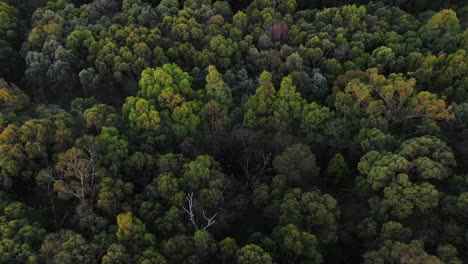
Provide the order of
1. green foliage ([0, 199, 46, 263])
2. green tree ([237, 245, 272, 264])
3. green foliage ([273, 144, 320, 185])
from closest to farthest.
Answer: green tree ([237, 245, 272, 264])
green foliage ([0, 199, 46, 263])
green foliage ([273, 144, 320, 185])

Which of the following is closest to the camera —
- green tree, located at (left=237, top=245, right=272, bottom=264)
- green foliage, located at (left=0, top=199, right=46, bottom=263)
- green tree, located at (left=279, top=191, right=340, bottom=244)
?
green tree, located at (left=237, top=245, right=272, bottom=264)

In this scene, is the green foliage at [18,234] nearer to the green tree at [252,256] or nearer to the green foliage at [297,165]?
the green tree at [252,256]

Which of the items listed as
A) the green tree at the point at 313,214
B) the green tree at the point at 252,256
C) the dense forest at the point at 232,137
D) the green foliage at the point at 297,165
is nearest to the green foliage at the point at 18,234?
the dense forest at the point at 232,137

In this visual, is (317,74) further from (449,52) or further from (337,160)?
(449,52)

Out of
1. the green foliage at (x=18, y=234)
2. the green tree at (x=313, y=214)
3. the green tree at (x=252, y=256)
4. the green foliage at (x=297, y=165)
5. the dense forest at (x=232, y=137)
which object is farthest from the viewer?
the green foliage at (x=297, y=165)

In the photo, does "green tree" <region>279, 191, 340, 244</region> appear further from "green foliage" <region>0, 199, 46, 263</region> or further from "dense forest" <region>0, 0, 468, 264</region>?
"green foliage" <region>0, 199, 46, 263</region>

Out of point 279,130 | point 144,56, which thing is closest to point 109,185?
point 279,130

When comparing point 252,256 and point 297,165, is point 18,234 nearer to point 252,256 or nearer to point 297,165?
point 252,256

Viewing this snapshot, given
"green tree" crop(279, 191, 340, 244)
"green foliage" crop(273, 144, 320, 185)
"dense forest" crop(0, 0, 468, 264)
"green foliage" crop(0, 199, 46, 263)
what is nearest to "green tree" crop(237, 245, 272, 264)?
"dense forest" crop(0, 0, 468, 264)
